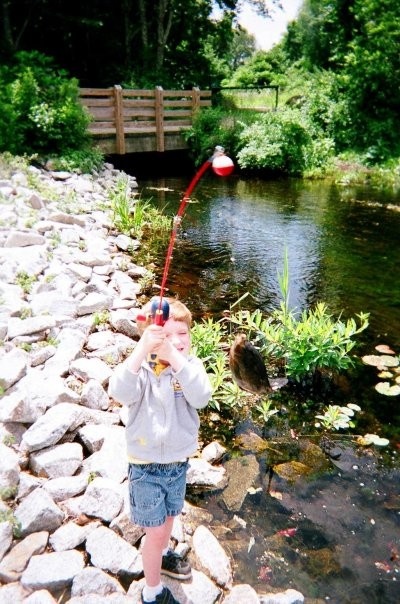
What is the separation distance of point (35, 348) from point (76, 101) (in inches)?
370

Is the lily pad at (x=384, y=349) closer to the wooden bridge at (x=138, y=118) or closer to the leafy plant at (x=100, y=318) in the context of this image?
the leafy plant at (x=100, y=318)

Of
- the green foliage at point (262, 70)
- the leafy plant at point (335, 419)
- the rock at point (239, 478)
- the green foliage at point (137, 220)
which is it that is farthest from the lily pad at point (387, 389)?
the green foliage at point (262, 70)

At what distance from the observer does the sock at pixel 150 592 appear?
2.14 meters

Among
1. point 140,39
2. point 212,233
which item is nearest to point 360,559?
point 212,233

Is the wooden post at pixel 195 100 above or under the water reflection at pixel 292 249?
above

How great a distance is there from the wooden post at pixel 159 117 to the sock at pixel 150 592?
14.3 metres

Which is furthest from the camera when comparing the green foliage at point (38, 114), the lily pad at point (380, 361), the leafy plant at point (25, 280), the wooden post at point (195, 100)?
the wooden post at point (195, 100)

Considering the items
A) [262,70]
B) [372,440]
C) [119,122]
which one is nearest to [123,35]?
[119,122]

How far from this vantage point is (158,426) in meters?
2.03

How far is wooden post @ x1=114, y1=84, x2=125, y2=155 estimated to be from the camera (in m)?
13.8

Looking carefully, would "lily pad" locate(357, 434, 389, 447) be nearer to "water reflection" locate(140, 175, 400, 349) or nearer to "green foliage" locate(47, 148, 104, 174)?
"water reflection" locate(140, 175, 400, 349)

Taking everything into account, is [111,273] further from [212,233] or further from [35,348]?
[212,233]

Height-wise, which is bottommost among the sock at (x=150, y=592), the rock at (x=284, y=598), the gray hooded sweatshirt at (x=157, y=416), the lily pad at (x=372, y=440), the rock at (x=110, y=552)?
the lily pad at (x=372, y=440)

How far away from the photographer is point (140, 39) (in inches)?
814
